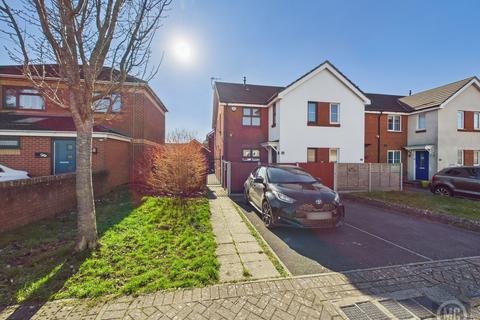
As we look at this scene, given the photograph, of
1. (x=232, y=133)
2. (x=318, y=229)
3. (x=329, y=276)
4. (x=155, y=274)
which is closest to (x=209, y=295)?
(x=155, y=274)

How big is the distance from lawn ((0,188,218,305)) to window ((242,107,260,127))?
34.2ft

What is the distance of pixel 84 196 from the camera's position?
427 centimetres

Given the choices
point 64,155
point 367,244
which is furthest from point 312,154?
point 64,155

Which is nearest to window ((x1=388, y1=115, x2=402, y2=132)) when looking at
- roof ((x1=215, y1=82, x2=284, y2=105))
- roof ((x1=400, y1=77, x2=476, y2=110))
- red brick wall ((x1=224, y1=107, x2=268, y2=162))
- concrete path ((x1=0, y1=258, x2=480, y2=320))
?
roof ((x1=400, y1=77, x2=476, y2=110))

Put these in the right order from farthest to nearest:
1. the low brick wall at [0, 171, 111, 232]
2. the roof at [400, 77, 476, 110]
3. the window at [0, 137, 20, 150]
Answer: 1. the roof at [400, 77, 476, 110]
2. the window at [0, 137, 20, 150]
3. the low brick wall at [0, 171, 111, 232]

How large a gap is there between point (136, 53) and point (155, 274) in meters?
4.09

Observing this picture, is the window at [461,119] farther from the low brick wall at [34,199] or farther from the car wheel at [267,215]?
the low brick wall at [34,199]

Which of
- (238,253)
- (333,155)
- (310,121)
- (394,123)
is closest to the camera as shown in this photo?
(238,253)

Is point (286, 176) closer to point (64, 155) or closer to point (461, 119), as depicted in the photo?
point (64, 155)

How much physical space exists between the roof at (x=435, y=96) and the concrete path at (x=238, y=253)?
17.8 metres

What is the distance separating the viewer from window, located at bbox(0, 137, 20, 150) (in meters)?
10.6

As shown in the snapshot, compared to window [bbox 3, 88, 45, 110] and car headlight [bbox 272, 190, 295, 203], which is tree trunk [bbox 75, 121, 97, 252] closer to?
car headlight [bbox 272, 190, 295, 203]

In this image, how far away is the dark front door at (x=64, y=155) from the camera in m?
11.1

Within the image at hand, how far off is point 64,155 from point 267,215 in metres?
10.7
